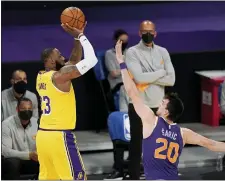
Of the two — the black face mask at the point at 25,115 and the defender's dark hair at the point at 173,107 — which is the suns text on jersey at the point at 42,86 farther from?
the black face mask at the point at 25,115

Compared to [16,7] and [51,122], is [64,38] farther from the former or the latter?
[51,122]

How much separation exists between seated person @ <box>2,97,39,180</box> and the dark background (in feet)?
5.95

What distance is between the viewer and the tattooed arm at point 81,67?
721 cm

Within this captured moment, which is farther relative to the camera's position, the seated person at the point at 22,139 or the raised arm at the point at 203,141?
the seated person at the point at 22,139

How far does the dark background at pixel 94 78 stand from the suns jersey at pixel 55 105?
3.64 metres

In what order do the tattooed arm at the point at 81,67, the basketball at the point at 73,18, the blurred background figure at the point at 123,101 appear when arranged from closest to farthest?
the tattooed arm at the point at 81,67 → the basketball at the point at 73,18 → the blurred background figure at the point at 123,101

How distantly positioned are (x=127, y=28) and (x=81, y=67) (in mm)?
Result: 4984

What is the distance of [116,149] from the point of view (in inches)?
381

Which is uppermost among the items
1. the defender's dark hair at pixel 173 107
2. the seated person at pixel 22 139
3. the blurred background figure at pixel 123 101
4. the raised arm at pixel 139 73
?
the raised arm at pixel 139 73

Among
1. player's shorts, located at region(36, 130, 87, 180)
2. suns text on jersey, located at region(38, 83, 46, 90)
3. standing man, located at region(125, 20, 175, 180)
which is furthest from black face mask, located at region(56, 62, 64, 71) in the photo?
standing man, located at region(125, 20, 175, 180)

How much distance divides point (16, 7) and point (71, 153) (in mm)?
4715

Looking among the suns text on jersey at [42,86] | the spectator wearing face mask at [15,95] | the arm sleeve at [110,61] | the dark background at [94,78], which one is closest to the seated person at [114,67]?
the arm sleeve at [110,61]

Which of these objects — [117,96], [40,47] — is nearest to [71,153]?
[117,96]

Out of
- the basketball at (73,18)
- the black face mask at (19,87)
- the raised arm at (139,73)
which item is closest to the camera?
the basketball at (73,18)
